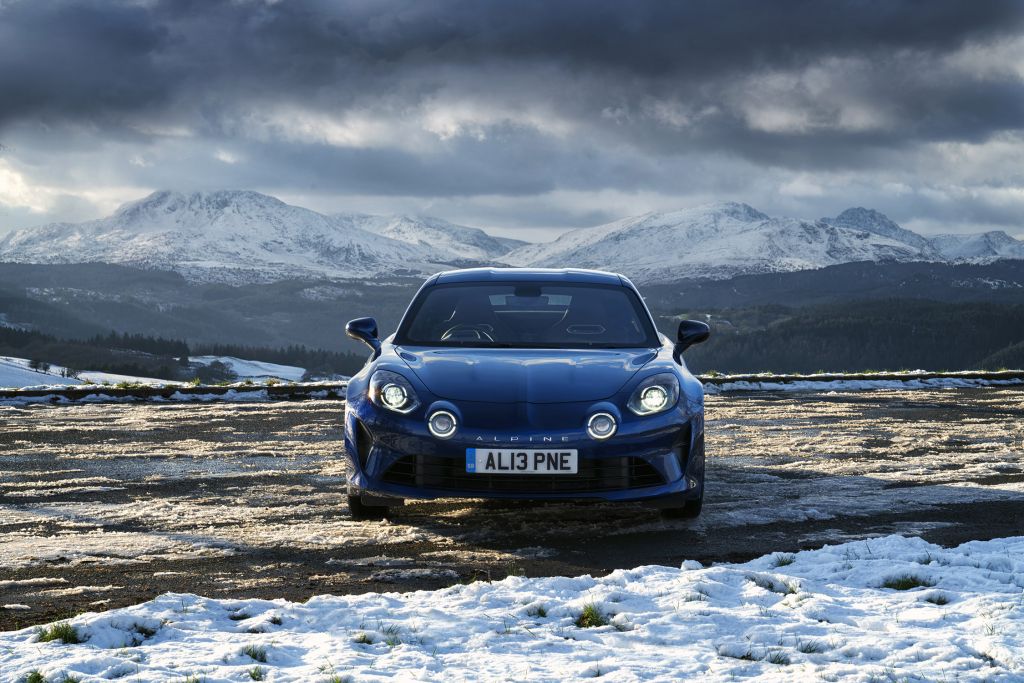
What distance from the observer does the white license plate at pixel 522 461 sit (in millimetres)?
5648

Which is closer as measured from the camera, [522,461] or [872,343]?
[522,461]

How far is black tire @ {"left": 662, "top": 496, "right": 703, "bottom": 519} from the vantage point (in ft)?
20.7

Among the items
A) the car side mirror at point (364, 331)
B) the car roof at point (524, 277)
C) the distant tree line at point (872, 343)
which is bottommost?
the distant tree line at point (872, 343)

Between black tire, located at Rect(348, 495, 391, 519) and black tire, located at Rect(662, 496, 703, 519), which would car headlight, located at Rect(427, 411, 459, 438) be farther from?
black tire, located at Rect(662, 496, 703, 519)

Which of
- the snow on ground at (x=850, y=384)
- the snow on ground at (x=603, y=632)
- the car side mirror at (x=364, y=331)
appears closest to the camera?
the snow on ground at (x=603, y=632)

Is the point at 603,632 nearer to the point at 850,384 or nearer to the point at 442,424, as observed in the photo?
the point at 442,424

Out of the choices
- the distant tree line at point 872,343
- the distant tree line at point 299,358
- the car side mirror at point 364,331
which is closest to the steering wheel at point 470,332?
the car side mirror at point 364,331

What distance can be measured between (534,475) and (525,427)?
271mm

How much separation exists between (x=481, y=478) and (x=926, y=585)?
235cm

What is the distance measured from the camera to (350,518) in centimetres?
644

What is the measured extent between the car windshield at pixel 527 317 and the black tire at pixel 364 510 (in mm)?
1230

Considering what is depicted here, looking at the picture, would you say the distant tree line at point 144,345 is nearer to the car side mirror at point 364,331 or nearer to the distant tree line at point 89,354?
the distant tree line at point 89,354

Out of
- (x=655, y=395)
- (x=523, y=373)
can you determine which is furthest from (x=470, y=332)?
(x=655, y=395)

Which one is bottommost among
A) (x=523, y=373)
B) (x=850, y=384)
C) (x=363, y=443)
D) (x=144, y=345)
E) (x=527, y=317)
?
(x=850, y=384)
